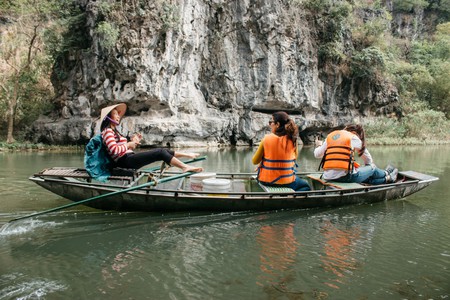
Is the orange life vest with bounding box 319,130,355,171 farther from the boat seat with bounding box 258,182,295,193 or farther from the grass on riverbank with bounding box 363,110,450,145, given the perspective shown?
the grass on riverbank with bounding box 363,110,450,145

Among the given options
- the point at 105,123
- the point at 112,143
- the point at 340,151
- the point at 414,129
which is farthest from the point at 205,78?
the point at 112,143

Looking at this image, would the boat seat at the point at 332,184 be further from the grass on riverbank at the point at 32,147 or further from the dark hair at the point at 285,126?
the grass on riverbank at the point at 32,147

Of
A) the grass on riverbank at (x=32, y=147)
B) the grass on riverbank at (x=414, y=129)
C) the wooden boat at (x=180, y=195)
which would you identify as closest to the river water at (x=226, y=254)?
the wooden boat at (x=180, y=195)

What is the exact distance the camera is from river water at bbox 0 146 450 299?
140 inches

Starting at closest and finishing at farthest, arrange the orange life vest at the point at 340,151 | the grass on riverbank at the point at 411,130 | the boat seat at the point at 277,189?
the boat seat at the point at 277,189 → the orange life vest at the point at 340,151 → the grass on riverbank at the point at 411,130

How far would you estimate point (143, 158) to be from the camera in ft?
19.8

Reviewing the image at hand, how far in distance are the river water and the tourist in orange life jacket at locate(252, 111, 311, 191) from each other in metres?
0.59

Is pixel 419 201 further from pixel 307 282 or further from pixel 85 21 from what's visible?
pixel 85 21

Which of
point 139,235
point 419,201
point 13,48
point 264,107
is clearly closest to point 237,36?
point 264,107

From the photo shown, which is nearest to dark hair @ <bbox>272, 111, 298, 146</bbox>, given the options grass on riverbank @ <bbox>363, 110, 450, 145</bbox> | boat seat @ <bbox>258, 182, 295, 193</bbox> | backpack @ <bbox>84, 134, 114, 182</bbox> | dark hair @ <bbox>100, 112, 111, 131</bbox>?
boat seat @ <bbox>258, 182, 295, 193</bbox>

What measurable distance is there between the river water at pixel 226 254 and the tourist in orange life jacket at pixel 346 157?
737mm

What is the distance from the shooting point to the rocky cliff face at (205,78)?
68.2 feet

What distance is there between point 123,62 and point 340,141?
16.3 m

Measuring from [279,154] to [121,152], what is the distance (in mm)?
2672
